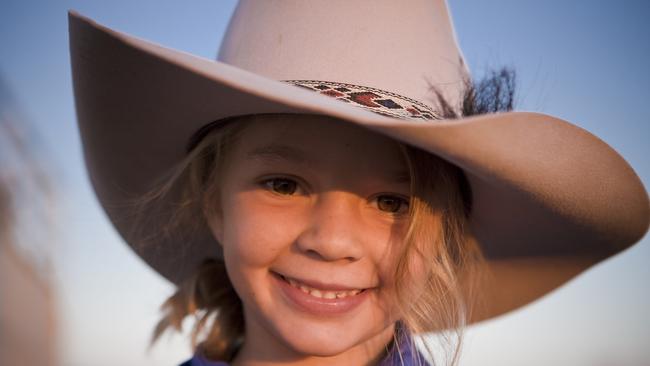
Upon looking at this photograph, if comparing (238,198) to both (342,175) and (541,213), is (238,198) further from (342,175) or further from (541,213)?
(541,213)

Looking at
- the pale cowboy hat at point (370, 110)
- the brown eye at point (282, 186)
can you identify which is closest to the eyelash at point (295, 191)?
the brown eye at point (282, 186)

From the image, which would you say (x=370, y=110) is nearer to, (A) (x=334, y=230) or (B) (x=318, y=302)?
(A) (x=334, y=230)

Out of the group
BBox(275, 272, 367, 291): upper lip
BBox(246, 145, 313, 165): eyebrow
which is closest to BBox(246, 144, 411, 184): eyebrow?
BBox(246, 145, 313, 165): eyebrow

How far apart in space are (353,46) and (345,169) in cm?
32

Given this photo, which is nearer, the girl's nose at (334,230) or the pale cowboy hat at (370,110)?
the pale cowboy hat at (370,110)

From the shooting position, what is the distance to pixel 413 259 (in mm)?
1438

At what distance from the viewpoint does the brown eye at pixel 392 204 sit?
145 centimetres

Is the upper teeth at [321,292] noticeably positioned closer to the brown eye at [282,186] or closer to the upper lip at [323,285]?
the upper lip at [323,285]

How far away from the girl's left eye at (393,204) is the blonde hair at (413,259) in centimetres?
4

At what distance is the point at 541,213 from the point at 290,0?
899mm

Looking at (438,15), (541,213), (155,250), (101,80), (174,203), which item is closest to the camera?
(101,80)

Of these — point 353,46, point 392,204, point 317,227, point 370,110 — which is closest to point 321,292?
point 317,227

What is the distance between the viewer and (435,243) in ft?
4.97

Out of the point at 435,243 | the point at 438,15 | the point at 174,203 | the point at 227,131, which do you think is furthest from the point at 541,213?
the point at 174,203
